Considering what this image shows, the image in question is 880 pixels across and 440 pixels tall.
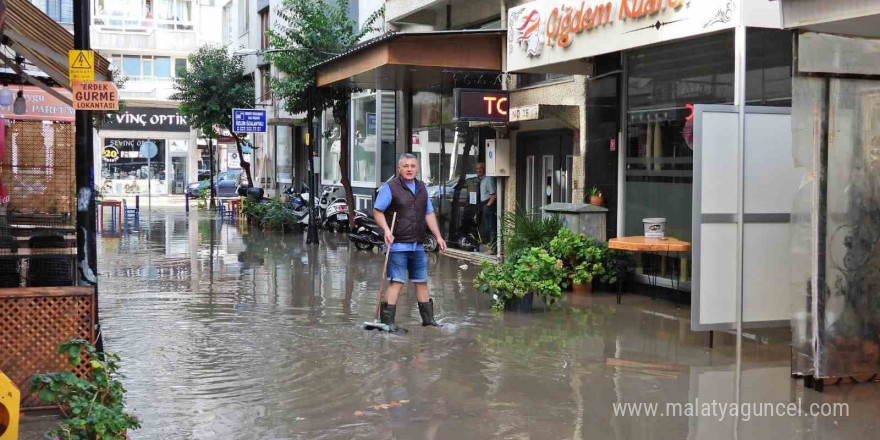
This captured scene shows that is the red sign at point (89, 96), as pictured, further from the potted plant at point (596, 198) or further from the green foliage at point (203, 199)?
the green foliage at point (203, 199)

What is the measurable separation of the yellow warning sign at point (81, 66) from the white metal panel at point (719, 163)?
5.21m

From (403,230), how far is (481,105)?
19.0 feet

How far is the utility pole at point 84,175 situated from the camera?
7133mm

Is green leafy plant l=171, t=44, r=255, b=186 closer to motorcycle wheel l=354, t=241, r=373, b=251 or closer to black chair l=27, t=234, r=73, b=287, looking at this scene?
motorcycle wheel l=354, t=241, r=373, b=251

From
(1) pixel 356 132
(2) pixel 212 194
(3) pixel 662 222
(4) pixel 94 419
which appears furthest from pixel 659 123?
(2) pixel 212 194

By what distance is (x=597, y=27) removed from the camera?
11133mm

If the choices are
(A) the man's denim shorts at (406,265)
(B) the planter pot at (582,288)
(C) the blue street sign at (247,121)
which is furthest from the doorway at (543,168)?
(C) the blue street sign at (247,121)

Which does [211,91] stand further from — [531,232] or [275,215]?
[531,232]

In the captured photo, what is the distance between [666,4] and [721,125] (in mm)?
2096

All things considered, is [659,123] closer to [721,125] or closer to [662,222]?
[662,222]

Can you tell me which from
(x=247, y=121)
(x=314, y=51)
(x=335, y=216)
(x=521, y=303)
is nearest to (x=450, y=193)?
(x=314, y=51)

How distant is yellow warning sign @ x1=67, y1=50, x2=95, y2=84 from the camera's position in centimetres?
720

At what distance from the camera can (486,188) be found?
17578mm

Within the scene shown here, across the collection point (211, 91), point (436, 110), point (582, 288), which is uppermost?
point (211, 91)
